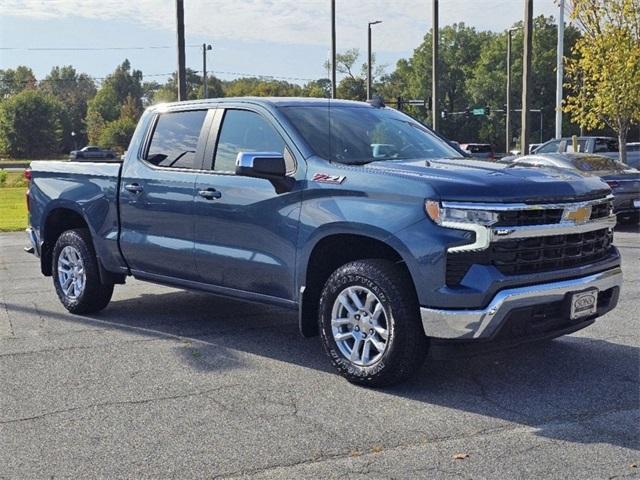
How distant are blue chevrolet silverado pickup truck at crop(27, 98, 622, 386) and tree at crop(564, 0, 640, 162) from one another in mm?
16795

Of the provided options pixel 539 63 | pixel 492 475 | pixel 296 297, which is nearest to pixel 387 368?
pixel 296 297

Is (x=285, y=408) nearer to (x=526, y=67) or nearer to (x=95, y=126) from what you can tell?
(x=526, y=67)

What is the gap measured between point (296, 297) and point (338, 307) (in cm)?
42

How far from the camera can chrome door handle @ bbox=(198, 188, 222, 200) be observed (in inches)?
237

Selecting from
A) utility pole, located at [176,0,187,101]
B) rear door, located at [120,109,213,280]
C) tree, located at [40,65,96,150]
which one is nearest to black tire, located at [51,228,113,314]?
rear door, located at [120,109,213,280]

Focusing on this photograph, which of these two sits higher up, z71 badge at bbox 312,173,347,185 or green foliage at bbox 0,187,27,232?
z71 badge at bbox 312,173,347,185

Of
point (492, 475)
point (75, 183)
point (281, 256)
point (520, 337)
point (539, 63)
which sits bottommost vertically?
point (492, 475)

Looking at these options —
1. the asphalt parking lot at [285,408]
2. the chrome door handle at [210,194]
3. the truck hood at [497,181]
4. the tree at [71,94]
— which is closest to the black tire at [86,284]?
the asphalt parking lot at [285,408]

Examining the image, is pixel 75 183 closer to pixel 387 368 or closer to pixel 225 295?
pixel 225 295

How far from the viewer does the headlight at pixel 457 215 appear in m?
4.70

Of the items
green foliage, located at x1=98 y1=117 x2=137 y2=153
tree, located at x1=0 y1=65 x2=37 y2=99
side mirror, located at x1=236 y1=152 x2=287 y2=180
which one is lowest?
side mirror, located at x1=236 y1=152 x2=287 y2=180

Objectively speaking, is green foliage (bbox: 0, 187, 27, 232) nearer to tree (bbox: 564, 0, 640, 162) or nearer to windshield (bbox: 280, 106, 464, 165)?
windshield (bbox: 280, 106, 464, 165)

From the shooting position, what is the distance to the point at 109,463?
3961 millimetres

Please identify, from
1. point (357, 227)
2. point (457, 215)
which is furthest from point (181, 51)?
point (457, 215)
